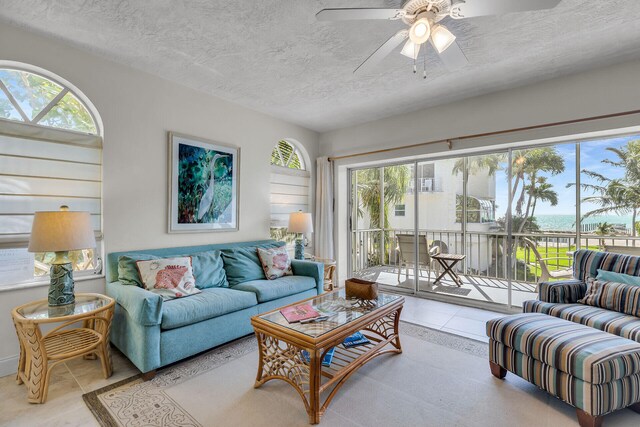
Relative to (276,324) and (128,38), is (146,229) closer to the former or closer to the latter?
(128,38)

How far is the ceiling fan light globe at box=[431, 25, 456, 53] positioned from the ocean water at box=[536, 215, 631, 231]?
2737mm

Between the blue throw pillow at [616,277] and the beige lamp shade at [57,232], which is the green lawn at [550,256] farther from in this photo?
the beige lamp shade at [57,232]

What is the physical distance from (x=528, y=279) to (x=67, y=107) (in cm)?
534

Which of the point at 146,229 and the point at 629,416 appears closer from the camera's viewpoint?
the point at 629,416

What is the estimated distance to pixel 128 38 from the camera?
238 cm

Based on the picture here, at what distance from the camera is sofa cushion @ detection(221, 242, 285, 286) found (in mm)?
3236

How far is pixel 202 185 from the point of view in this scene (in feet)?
11.3

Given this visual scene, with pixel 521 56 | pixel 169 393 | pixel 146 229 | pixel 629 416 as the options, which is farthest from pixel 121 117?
pixel 629 416

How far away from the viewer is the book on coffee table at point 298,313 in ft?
6.69

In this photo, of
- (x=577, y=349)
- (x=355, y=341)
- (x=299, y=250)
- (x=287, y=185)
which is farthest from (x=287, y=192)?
(x=577, y=349)

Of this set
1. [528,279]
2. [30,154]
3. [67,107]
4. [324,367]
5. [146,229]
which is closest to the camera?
[324,367]

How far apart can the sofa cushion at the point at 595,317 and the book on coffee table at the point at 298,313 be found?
1806mm

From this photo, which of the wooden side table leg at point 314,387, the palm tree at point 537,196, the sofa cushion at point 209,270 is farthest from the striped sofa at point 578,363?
the sofa cushion at point 209,270

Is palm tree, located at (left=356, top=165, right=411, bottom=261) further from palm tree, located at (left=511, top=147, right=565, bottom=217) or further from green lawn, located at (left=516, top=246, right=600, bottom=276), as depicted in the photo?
green lawn, located at (left=516, top=246, right=600, bottom=276)
